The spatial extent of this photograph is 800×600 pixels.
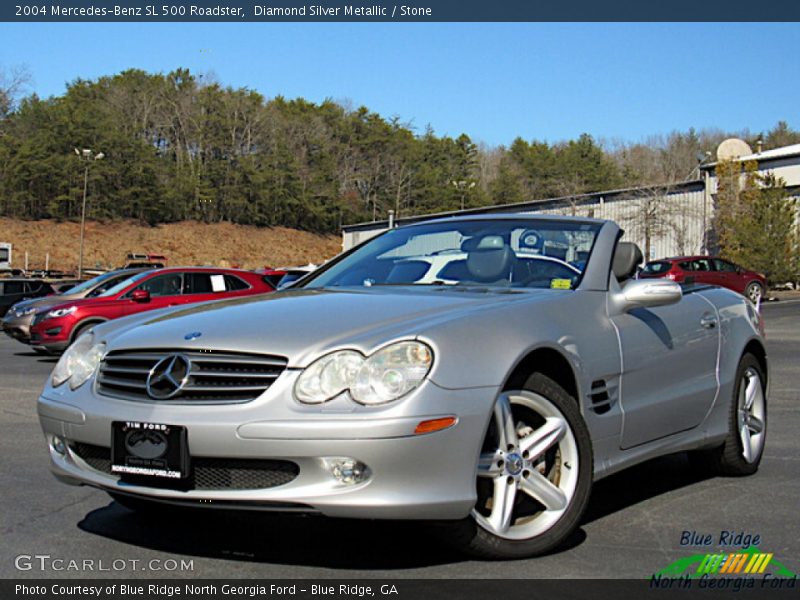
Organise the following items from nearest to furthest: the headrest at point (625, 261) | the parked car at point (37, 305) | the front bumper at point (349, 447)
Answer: the front bumper at point (349, 447) < the headrest at point (625, 261) < the parked car at point (37, 305)

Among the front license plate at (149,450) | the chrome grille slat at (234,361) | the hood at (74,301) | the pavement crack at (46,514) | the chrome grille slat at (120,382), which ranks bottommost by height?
the hood at (74,301)

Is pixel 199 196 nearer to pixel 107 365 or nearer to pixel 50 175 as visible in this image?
pixel 50 175

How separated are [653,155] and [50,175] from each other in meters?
65.3

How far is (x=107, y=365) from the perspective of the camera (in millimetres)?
4031

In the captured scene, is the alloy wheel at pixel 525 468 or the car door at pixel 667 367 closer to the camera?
the alloy wheel at pixel 525 468

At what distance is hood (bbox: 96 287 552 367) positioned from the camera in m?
3.64

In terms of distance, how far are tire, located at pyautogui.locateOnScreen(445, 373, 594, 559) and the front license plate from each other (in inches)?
41.6

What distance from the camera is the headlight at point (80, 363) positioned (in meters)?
4.12

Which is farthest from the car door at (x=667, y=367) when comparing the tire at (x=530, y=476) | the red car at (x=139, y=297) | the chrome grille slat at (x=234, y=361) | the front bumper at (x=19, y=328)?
the front bumper at (x=19, y=328)

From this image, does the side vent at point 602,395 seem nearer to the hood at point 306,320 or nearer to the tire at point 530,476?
the tire at point 530,476

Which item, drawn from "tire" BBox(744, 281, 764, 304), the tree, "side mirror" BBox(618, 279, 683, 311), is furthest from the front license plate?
the tree

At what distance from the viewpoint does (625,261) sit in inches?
196

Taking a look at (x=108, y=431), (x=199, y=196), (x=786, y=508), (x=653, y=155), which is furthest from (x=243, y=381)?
(x=653, y=155)
